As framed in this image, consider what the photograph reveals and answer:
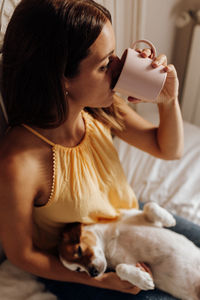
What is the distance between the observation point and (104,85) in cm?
68

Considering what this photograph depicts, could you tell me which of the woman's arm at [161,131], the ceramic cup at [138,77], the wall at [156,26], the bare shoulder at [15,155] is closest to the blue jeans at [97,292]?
the woman's arm at [161,131]

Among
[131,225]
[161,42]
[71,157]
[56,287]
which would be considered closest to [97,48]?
[71,157]

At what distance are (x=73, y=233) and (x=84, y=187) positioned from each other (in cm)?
17

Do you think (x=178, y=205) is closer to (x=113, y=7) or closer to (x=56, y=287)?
(x=56, y=287)

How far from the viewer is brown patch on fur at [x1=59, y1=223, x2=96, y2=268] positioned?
838 mm

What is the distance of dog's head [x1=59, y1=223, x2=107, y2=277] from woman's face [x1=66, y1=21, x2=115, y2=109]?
0.40 m

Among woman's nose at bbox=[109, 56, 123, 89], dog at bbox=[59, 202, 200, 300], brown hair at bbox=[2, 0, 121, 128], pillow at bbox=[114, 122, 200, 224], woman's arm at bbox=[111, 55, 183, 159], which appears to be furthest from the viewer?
pillow at bbox=[114, 122, 200, 224]

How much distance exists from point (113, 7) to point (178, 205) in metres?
0.82

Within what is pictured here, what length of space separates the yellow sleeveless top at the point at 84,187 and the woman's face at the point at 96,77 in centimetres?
15

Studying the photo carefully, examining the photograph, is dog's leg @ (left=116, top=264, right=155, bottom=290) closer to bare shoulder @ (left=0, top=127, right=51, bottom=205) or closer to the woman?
the woman

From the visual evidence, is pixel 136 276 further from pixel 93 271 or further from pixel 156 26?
pixel 156 26

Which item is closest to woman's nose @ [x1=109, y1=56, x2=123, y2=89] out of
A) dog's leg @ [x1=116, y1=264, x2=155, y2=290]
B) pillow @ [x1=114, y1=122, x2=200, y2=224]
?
dog's leg @ [x1=116, y1=264, x2=155, y2=290]

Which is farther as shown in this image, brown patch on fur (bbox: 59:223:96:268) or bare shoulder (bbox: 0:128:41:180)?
brown patch on fur (bbox: 59:223:96:268)

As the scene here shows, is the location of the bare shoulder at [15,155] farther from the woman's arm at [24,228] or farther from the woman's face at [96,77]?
the woman's face at [96,77]
